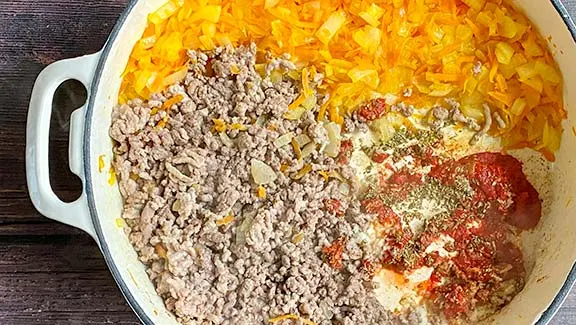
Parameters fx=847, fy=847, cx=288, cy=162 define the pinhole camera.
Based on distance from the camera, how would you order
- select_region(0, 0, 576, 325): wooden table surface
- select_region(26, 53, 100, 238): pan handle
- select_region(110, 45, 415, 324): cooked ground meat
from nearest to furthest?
1. select_region(26, 53, 100, 238): pan handle
2. select_region(110, 45, 415, 324): cooked ground meat
3. select_region(0, 0, 576, 325): wooden table surface

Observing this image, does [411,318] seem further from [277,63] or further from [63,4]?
[63,4]

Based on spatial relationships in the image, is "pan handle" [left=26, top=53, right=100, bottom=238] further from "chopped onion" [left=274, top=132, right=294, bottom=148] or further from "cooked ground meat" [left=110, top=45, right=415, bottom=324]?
"chopped onion" [left=274, top=132, right=294, bottom=148]

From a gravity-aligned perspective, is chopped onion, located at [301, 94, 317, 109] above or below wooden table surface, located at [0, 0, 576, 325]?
above

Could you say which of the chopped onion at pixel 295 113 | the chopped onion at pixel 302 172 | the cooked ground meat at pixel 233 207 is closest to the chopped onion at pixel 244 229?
the cooked ground meat at pixel 233 207

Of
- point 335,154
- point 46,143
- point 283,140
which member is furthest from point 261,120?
point 46,143

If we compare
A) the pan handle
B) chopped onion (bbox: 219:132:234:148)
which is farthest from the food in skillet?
the pan handle

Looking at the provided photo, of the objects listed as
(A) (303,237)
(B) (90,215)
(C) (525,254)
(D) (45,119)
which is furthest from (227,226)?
(C) (525,254)
